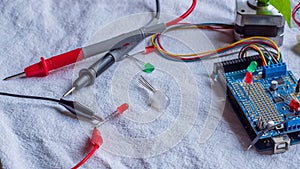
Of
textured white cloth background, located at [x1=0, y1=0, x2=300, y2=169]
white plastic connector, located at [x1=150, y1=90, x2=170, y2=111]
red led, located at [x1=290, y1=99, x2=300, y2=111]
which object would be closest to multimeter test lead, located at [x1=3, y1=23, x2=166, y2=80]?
Result: textured white cloth background, located at [x1=0, y1=0, x2=300, y2=169]

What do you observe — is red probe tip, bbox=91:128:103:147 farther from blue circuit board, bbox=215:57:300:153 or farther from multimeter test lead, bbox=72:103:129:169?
blue circuit board, bbox=215:57:300:153

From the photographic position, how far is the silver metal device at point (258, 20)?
0.86 metres

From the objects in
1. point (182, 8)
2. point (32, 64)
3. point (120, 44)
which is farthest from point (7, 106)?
point (182, 8)

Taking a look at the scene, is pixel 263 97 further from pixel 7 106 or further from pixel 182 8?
pixel 7 106

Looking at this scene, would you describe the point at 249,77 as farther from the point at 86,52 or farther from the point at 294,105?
the point at 86,52

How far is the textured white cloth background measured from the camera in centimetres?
70

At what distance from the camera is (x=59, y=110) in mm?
789

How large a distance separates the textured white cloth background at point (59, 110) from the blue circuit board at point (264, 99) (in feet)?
0.07

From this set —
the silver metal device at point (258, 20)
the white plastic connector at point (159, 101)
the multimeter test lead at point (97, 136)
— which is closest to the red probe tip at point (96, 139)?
the multimeter test lead at point (97, 136)

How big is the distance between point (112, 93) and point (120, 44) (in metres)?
0.11

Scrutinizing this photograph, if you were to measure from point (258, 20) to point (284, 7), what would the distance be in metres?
0.06

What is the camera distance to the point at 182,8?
1006 mm

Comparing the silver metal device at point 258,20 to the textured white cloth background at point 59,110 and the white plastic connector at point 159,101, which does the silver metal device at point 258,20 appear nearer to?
the textured white cloth background at point 59,110

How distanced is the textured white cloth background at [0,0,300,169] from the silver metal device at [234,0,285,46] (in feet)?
0.13
